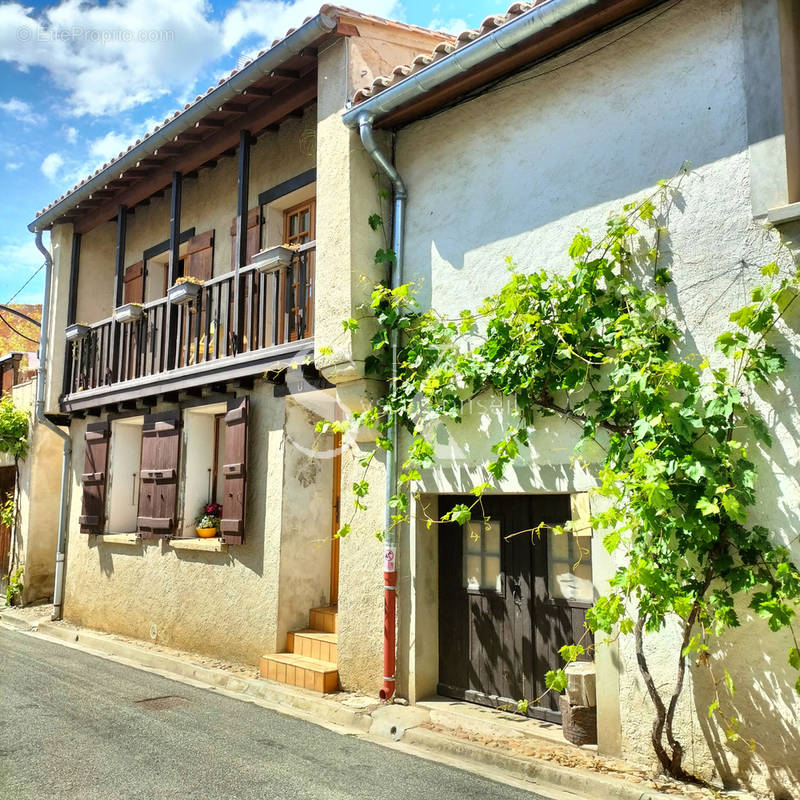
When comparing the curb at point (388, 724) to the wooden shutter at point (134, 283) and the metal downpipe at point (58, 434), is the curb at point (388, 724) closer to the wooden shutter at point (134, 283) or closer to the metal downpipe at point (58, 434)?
the metal downpipe at point (58, 434)

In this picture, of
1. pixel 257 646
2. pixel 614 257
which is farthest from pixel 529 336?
pixel 257 646

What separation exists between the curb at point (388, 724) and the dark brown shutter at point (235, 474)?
149cm

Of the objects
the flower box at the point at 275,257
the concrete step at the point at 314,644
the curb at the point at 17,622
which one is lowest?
the curb at the point at 17,622

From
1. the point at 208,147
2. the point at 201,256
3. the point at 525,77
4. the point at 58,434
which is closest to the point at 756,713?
the point at 525,77

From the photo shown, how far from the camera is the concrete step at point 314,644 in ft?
23.6

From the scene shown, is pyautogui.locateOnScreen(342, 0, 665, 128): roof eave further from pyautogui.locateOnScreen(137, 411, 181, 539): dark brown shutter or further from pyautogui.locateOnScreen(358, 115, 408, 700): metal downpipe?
pyautogui.locateOnScreen(137, 411, 181, 539): dark brown shutter

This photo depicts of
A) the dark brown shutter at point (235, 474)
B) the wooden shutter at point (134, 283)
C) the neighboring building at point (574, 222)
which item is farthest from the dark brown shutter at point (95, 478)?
the neighboring building at point (574, 222)

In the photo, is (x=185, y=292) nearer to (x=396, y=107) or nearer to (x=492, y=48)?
(x=396, y=107)

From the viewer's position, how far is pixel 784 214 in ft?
14.3

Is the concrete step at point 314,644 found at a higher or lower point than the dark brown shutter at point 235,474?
lower

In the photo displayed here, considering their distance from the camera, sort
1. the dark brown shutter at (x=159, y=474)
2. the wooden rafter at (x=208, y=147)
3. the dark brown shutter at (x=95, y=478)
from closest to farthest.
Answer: the wooden rafter at (x=208, y=147), the dark brown shutter at (x=159, y=474), the dark brown shutter at (x=95, y=478)

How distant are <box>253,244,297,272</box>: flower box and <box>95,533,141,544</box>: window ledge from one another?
417 cm

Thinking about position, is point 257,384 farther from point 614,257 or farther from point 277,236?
point 614,257

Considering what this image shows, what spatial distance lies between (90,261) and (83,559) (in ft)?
15.9
